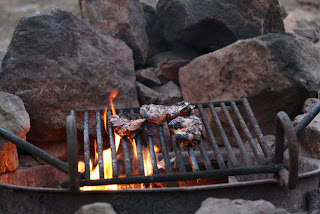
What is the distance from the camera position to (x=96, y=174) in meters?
2.78

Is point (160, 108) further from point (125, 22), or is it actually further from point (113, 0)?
point (113, 0)

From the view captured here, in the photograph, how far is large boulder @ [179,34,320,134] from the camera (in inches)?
131

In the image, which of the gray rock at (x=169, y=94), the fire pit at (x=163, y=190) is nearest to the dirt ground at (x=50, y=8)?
the gray rock at (x=169, y=94)

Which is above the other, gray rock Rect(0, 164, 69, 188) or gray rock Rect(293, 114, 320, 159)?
gray rock Rect(293, 114, 320, 159)

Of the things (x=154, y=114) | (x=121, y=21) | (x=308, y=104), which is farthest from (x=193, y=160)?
(x=121, y=21)

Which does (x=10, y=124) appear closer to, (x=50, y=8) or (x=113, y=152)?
(x=113, y=152)

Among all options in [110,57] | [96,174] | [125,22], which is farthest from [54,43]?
[96,174]

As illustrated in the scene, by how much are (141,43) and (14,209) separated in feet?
8.48

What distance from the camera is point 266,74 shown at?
11.0 ft

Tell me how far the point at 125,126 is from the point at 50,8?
5857 mm

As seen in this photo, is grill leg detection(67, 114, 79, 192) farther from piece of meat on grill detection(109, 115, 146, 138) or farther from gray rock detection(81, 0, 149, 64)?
gray rock detection(81, 0, 149, 64)

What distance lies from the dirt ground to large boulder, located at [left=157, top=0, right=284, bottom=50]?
8.93 ft

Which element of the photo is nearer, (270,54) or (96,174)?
(96,174)

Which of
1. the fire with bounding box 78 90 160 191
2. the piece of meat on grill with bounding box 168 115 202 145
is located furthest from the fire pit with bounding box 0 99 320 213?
the fire with bounding box 78 90 160 191
